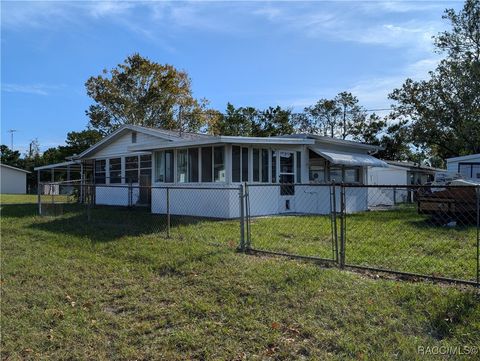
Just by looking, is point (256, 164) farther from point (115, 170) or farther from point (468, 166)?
point (468, 166)

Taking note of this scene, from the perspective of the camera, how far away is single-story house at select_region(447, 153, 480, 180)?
23.1 meters

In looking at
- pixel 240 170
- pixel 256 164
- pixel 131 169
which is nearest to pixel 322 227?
pixel 240 170

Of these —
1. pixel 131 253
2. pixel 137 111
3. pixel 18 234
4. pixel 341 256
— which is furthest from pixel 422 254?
pixel 137 111

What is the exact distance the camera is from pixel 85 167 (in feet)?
83.3

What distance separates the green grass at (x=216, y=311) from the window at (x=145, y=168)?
12018 millimetres

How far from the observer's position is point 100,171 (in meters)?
23.3

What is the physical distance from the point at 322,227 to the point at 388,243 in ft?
8.56

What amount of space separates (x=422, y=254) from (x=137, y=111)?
33565 mm

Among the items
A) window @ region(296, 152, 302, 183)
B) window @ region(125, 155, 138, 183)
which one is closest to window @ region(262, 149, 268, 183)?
window @ region(296, 152, 302, 183)

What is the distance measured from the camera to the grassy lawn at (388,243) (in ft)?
21.7

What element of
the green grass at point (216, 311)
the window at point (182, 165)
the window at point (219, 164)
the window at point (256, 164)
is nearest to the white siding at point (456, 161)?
the window at point (256, 164)

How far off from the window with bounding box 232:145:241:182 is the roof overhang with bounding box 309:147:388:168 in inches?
144

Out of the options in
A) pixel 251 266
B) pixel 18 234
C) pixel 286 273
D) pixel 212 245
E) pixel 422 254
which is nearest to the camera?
pixel 286 273

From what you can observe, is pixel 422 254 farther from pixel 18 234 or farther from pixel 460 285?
pixel 18 234
